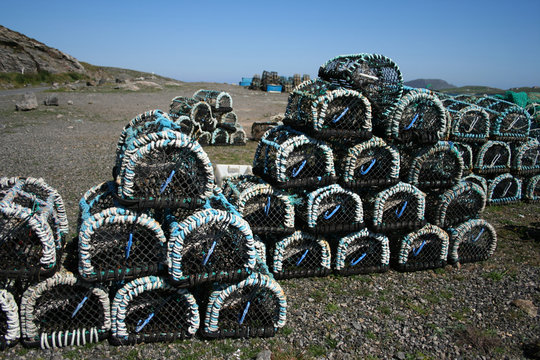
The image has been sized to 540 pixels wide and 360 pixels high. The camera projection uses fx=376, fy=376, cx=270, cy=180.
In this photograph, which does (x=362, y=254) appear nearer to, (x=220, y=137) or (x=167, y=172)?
(x=167, y=172)

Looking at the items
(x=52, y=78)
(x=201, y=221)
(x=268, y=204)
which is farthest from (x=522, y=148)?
(x=52, y=78)

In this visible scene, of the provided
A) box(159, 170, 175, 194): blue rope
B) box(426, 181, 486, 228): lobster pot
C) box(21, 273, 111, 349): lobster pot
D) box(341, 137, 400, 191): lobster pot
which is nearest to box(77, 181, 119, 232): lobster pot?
box(159, 170, 175, 194): blue rope

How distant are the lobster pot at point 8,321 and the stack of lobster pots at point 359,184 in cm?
196

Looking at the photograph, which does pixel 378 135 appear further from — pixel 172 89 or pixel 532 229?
pixel 172 89

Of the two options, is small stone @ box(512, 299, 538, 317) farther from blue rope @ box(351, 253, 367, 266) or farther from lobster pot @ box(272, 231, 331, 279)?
lobster pot @ box(272, 231, 331, 279)

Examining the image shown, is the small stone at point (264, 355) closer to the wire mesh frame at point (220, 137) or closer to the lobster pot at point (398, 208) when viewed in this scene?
the lobster pot at point (398, 208)

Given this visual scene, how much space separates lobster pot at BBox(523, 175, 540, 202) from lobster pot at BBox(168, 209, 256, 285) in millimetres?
6152

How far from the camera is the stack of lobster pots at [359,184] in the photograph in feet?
12.5

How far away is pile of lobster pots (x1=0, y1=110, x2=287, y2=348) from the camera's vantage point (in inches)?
107

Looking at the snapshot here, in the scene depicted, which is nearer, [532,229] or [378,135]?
[378,135]

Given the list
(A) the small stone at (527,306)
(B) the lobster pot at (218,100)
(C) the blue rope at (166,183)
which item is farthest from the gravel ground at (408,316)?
(B) the lobster pot at (218,100)

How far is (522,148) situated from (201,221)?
5914 mm

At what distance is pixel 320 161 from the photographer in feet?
12.8

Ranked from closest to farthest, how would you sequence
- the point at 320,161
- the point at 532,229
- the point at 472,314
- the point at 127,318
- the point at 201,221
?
the point at 201,221 → the point at 127,318 → the point at 472,314 → the point at 320,161 → the point at 532,229
